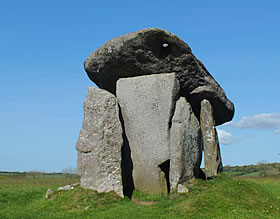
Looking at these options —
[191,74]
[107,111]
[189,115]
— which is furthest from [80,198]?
[191,74]

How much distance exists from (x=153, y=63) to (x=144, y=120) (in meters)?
2.33

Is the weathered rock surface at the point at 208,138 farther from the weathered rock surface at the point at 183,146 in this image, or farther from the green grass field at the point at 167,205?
the green grass field at the point at 167,205

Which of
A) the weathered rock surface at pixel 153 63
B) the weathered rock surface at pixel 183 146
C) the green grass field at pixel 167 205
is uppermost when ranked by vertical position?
the weathered rock surface at pixel 153 63

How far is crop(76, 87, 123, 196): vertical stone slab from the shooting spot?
14.0 meters

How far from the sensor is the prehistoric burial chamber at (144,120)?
1415 cm

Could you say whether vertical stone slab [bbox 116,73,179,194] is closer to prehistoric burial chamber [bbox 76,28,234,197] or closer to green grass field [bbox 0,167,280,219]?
prehistoric burial chamber [bbox 76,28,234,197]

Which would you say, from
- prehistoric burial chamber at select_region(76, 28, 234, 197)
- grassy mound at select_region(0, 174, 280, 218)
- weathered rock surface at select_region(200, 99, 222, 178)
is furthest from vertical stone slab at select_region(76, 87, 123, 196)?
weathered rock surface at select_region(200, 99, 222, 178)

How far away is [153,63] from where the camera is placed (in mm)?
15070

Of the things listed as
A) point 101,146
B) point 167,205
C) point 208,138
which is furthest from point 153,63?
point 167,205

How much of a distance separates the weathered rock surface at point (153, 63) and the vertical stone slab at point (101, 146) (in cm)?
163

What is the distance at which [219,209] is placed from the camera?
485 inches

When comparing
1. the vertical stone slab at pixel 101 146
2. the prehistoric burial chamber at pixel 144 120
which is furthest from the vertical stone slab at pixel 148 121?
the vertical stone slab at pixel 101 146

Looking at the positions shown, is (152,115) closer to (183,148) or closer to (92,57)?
(183,148)

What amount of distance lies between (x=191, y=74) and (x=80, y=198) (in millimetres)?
6737
